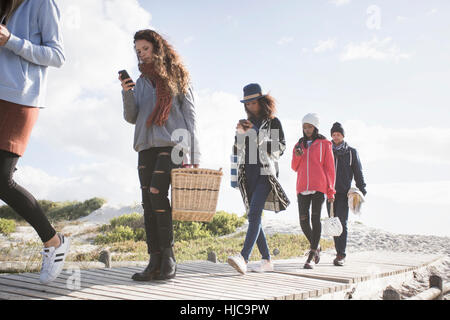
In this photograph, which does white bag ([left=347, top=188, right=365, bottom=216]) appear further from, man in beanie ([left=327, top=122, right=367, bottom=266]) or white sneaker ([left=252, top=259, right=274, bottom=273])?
white sneaker ([left=252, top=259, right=274, bottom=273])

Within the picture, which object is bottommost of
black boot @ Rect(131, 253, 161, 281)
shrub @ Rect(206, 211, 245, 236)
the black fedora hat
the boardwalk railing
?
the boardwalk railing

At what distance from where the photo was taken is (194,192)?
3887mm

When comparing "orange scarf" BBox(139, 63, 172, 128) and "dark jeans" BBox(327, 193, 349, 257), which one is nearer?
"orange scarf" BBox(139, 63, 172, 128)

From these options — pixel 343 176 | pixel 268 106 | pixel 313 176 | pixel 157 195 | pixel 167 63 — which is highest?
pixel 167 63

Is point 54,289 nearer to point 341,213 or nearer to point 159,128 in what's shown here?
point 159,128

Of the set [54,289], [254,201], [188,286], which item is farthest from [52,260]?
[254,201]

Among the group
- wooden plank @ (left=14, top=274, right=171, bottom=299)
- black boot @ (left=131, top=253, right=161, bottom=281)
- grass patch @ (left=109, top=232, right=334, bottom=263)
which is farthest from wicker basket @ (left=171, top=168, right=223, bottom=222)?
grass patch @ (left=109, top=232, right=334, bottom=263)

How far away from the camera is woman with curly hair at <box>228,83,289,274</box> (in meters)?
5.01

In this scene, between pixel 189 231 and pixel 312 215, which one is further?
pixel 189 231

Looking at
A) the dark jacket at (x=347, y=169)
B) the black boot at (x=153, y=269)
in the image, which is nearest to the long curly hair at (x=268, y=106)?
the black boot at (x=153, y=269)

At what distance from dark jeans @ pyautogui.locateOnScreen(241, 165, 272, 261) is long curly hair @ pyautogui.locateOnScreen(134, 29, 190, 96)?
1.47 meters

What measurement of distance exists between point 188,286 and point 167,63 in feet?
6.95

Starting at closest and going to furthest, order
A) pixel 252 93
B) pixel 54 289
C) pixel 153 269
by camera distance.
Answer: pixel 54 289 → pixel 153 269 → pixel 252 93

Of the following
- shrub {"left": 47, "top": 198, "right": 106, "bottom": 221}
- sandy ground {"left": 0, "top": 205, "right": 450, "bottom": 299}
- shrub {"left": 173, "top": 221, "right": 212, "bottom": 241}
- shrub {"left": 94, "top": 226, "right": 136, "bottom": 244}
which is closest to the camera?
sandy ground {"left": 0, "top": 205, "right": 450, "bottom": 299}
